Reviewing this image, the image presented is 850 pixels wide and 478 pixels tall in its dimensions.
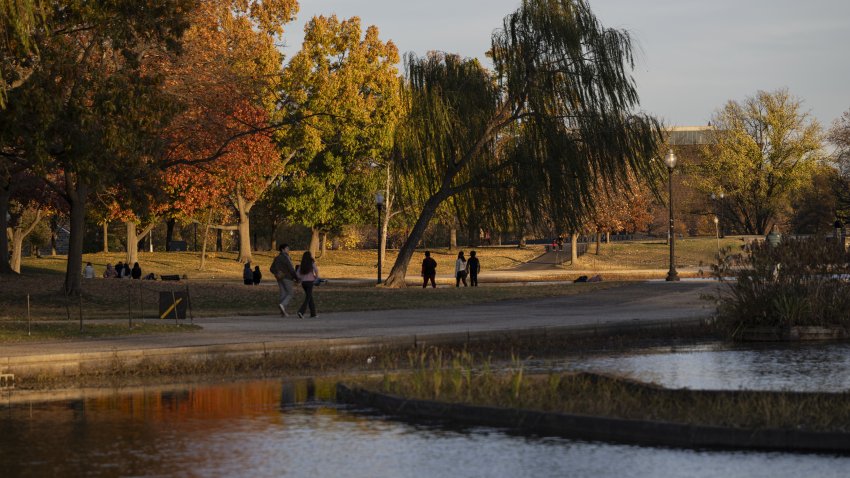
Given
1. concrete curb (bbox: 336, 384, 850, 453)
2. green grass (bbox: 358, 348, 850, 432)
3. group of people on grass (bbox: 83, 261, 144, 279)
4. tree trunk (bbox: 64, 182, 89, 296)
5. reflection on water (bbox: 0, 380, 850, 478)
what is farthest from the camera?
group of people on grass (bbox: 83, 261, 144, 279)

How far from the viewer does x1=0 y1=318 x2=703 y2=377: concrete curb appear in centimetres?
1681

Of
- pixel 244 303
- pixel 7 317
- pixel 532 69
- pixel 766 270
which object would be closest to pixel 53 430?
pixel 766 270

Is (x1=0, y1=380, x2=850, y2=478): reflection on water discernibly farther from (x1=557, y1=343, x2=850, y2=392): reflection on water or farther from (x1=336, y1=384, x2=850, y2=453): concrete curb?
(x1=557, y1=343, x2=850, y2=392): reflection on water

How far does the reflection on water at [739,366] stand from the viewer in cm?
1474

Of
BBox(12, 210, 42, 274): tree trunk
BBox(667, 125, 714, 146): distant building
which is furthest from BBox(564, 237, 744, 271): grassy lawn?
BBox(667, 125, 714, 146): distant building

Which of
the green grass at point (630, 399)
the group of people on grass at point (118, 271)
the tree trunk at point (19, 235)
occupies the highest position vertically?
the tree trunk at point (19, 235)

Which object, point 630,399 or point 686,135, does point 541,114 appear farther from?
point 686,135

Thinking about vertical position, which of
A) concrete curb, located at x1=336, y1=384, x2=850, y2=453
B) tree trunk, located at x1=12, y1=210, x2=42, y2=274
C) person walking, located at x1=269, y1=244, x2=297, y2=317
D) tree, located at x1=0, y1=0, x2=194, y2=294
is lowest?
concrete curb, located at x1=336, y1=384, x2=850, y2=453

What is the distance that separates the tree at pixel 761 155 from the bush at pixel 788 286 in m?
74.3

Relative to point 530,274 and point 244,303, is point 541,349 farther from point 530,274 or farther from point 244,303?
point 530,274

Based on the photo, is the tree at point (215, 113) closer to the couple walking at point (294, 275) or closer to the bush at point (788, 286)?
the couple walking at point (294, 275)

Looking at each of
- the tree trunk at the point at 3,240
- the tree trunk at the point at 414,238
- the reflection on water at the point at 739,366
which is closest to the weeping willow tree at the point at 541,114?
the tree trunk at the point at 414,238

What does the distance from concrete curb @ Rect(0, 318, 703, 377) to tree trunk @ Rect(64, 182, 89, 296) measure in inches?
565

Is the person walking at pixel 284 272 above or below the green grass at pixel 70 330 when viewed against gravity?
above
